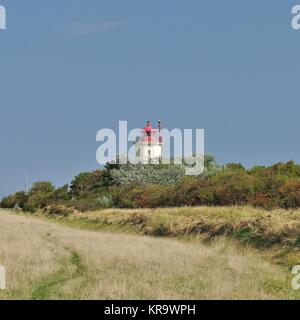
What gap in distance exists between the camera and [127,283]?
14.0 metres

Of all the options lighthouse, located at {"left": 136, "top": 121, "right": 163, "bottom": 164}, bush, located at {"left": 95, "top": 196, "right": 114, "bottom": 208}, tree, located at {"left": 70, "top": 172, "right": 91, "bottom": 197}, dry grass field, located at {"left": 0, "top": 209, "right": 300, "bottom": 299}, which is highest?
lighthouse, located at {"left": 136, "top": 121, "right": 163, "bottom": 164}

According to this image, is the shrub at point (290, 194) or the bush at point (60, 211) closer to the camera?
the shrub at point (290, 194)

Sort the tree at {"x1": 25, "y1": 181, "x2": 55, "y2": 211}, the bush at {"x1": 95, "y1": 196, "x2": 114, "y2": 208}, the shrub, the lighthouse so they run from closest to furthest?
the shrub < the bush at {"x1": 95, "y1": 196, "x2": 114, "y2": 208} < the tree at {"x1": 25, "y1": 181, "x2": 55, "y2": 211} < the lighthouse

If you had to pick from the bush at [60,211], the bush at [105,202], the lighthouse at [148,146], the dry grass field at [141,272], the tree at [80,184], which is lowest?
the dry grass field at [141,272]

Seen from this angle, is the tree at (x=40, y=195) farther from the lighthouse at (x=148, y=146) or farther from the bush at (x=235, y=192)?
the bush at (x=235, y=192)

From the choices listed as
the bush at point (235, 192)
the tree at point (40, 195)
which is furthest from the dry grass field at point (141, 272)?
the tree at point (40, 195)

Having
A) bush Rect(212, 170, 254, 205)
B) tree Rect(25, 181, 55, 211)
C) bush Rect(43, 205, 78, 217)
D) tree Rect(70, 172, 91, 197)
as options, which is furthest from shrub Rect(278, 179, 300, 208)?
tree Rect(70, 172, 91, 197)

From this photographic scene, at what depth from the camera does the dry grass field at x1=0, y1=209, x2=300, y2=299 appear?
13.0 m

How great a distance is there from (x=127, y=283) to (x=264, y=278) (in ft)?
11.7

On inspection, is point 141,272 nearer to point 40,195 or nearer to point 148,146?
point 40,195

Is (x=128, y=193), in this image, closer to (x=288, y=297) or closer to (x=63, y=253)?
(x=63, y=253)

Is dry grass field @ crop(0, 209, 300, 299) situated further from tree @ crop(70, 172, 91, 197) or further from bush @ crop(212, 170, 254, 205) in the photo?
tree @ crop(70, 172, 91, 197)

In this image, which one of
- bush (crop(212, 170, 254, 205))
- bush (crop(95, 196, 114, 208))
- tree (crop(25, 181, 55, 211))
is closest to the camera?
bush (crop(212, 170, 254, 205))

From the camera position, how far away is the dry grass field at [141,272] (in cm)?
1298
